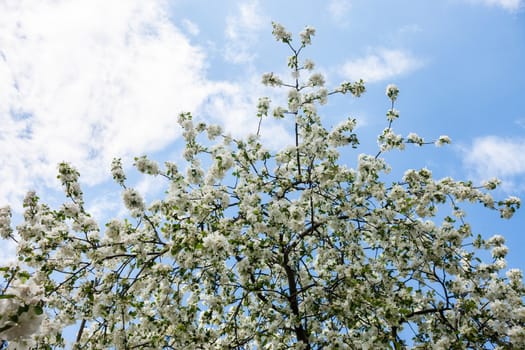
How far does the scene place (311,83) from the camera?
9297 mm

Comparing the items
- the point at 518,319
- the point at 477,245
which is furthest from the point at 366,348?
the point at 477,245

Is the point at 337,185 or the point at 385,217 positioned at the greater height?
the point at 337,185

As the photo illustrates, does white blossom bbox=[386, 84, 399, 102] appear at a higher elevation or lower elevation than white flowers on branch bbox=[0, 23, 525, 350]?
higher

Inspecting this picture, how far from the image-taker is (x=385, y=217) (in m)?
7.39

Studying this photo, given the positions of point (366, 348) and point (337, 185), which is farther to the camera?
point (337, 185)

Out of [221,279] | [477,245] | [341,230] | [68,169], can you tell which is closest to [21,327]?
[221,279]

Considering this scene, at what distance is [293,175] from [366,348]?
406 centimetres

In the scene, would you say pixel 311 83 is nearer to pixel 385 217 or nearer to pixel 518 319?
pixel 385 217

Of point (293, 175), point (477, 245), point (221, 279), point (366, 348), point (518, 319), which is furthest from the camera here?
point (293, 175)

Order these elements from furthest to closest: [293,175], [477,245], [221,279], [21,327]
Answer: [293,175] → [477,245] → [221,279] → [21,327]

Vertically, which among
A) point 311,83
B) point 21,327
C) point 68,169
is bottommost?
point 21,327

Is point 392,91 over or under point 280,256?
over

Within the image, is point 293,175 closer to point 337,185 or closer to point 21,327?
point 337,185

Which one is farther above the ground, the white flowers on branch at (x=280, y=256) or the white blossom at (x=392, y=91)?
the white blossom at (x=392, y=91)
